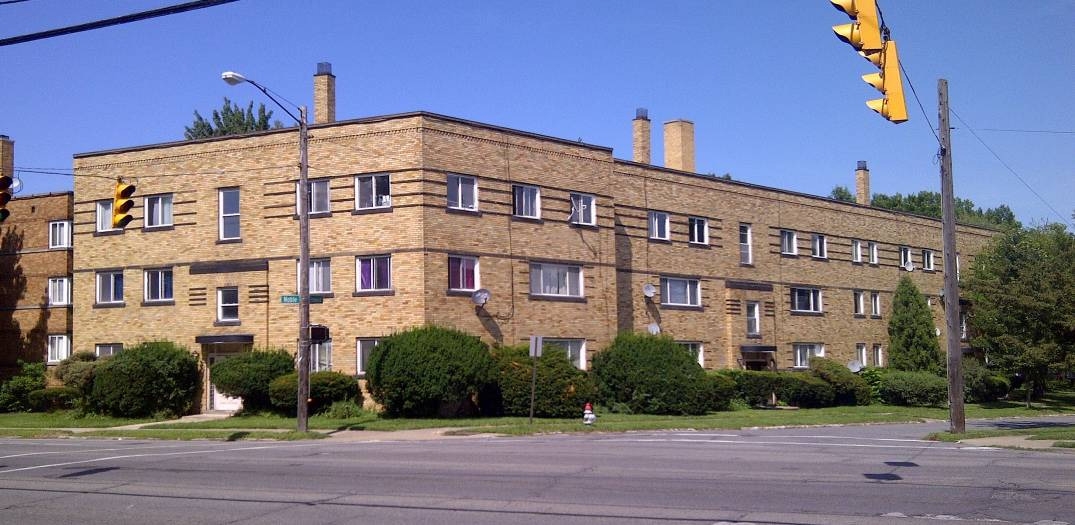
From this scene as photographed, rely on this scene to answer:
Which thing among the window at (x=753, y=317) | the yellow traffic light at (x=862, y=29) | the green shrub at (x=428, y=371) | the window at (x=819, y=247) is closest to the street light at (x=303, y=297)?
the green shrub at (x=428, y=371)

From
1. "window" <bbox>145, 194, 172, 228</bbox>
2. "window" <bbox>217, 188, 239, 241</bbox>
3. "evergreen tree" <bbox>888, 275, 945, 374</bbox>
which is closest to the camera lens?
"window" <bbox>217, 188, 239, 241</bbox>

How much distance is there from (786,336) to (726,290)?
174 inches

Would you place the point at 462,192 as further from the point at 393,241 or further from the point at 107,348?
the point at 107,348

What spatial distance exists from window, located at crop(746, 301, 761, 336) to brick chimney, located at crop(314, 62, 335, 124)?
19277 mm

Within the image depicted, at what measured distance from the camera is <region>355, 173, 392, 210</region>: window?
33162 millimetres

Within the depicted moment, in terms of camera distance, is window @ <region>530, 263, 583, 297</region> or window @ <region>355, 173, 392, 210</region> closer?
window @ <region>355, 173, 392, 210</region>

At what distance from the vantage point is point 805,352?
4756cm

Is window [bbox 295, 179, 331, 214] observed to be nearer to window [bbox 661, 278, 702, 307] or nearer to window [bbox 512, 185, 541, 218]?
window [bbox 512, 185, 541, 218]

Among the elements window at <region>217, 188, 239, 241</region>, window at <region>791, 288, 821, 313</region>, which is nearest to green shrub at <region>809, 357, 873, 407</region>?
window at <region>791, 288, 821, 313</region>

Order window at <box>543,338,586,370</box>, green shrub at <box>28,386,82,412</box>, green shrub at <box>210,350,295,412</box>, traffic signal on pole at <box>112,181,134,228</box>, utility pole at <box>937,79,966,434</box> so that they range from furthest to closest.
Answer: green shrub at <box>28,386,82,412</box> → window at <box>543,338,586,370</box> → green shrub at <box>210,350,295,412</box> → utility pole at <box>937,79,966,434</box> → traffic signal on pole at <box>112,181,134,228</box>

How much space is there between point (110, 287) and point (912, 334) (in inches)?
1367

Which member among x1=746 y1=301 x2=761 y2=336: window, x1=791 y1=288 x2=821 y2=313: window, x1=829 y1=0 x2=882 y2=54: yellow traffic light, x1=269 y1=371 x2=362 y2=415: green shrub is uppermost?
x1=829 y1=0 x2=882 y2=54: yellow traffic light

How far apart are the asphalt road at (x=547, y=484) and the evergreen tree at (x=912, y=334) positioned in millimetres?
28454

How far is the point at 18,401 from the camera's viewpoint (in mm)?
39031
